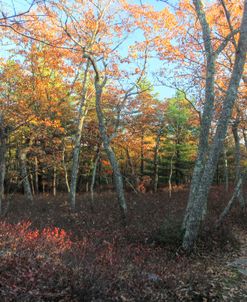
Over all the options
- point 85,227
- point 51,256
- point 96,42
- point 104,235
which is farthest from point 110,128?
point 51,256

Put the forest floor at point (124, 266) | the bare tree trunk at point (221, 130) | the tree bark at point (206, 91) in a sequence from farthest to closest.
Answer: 1. the tree bark at point (206, 91)
2. the bare tree trunk at point (221, 130)
3. the forest floor at point (124, 266)

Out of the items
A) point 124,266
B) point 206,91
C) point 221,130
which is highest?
point 206,91

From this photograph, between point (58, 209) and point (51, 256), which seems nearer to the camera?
point (51, 256)

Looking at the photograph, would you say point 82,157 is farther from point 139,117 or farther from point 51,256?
point 51,256

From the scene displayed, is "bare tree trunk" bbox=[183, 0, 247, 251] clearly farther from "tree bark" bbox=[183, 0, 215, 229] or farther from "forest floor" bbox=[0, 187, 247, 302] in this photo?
"forest floor" bbox=[0, 187, 247, 302]

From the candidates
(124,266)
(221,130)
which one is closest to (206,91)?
(221,130)

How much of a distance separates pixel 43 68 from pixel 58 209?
8.39m

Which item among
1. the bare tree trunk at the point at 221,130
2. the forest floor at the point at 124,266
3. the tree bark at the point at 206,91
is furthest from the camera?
the tree bark at the point at 206,91

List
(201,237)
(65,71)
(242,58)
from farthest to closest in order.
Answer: (65,71) < (201,237) < (242,58)

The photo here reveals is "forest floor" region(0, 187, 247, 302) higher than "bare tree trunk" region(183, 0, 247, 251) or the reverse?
the reverse

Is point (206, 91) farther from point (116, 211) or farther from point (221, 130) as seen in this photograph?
point (116, 211)

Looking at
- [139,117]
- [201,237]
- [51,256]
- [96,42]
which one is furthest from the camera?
Answer: [139,117]

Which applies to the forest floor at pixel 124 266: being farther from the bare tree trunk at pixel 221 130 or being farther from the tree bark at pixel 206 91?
the tree bark at pixel 206 91

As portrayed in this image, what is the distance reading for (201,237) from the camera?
8.91m
